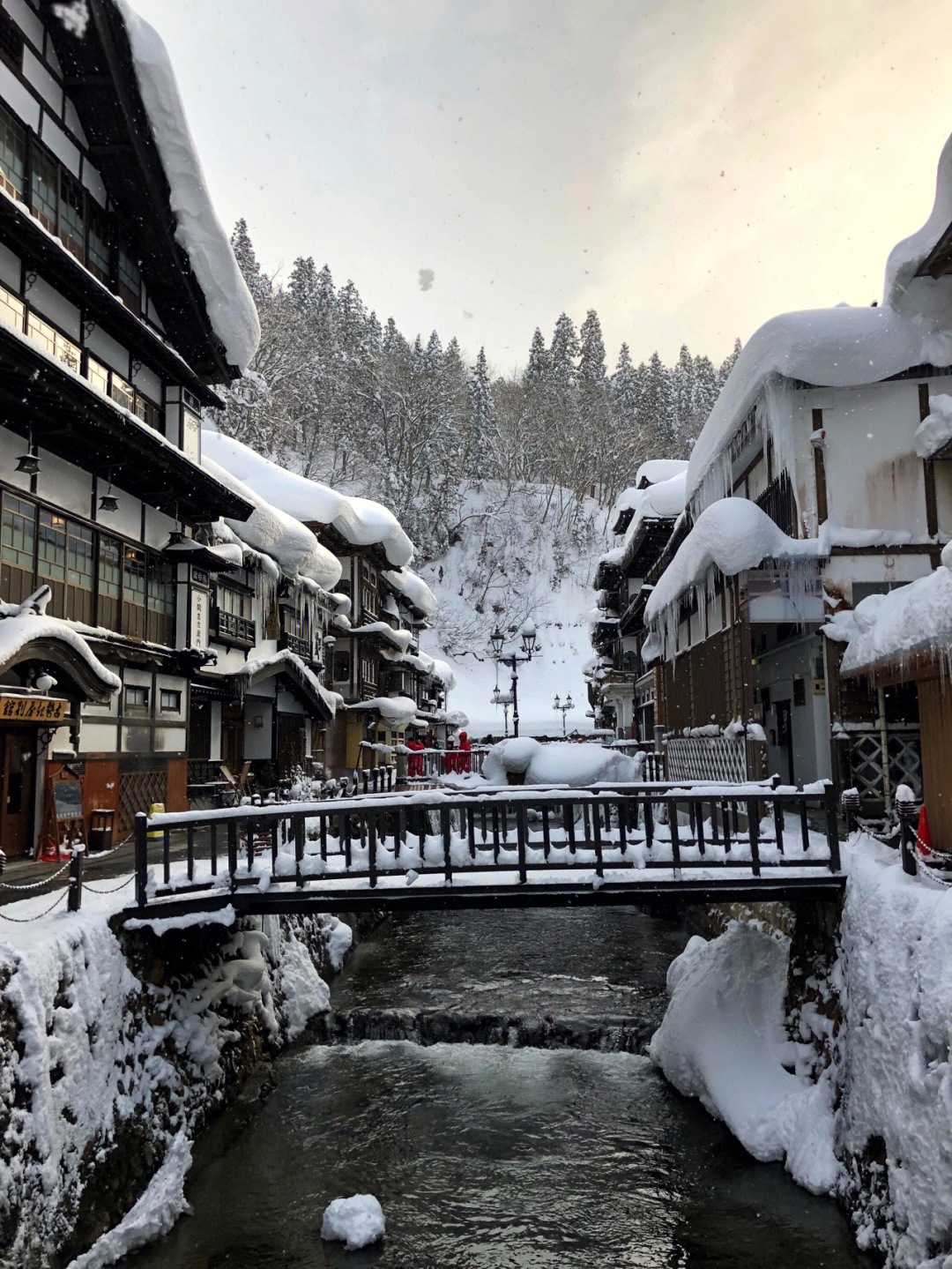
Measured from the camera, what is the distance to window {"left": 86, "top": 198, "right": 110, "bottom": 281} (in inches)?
726

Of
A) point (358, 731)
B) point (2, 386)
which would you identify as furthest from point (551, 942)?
point (358, 731)

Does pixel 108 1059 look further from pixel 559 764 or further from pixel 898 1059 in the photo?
pixel 559 764

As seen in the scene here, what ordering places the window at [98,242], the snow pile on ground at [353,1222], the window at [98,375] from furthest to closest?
the window at [98,242] < the window at [98,375] < the snow pile on ground at [353,1222]

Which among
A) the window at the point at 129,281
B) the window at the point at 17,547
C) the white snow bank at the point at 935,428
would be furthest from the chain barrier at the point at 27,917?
Answer: the white snow bank at the point at 935,428

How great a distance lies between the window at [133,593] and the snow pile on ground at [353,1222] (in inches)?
526

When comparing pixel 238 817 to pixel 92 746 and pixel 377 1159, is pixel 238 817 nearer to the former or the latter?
pixel 377 1159

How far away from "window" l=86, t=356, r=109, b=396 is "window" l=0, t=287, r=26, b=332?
236cm

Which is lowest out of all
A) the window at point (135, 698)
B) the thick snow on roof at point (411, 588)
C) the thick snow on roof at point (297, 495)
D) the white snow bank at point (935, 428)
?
the window at point (135, 698)

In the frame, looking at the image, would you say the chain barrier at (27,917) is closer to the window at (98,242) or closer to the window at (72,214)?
the window at (72,214)

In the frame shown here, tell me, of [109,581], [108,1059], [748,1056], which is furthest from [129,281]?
[748,1056]

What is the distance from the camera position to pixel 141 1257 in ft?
28.1

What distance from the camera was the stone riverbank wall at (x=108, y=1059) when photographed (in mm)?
7523

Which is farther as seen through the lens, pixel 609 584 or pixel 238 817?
pixel 609 584

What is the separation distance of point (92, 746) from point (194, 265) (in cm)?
1292
